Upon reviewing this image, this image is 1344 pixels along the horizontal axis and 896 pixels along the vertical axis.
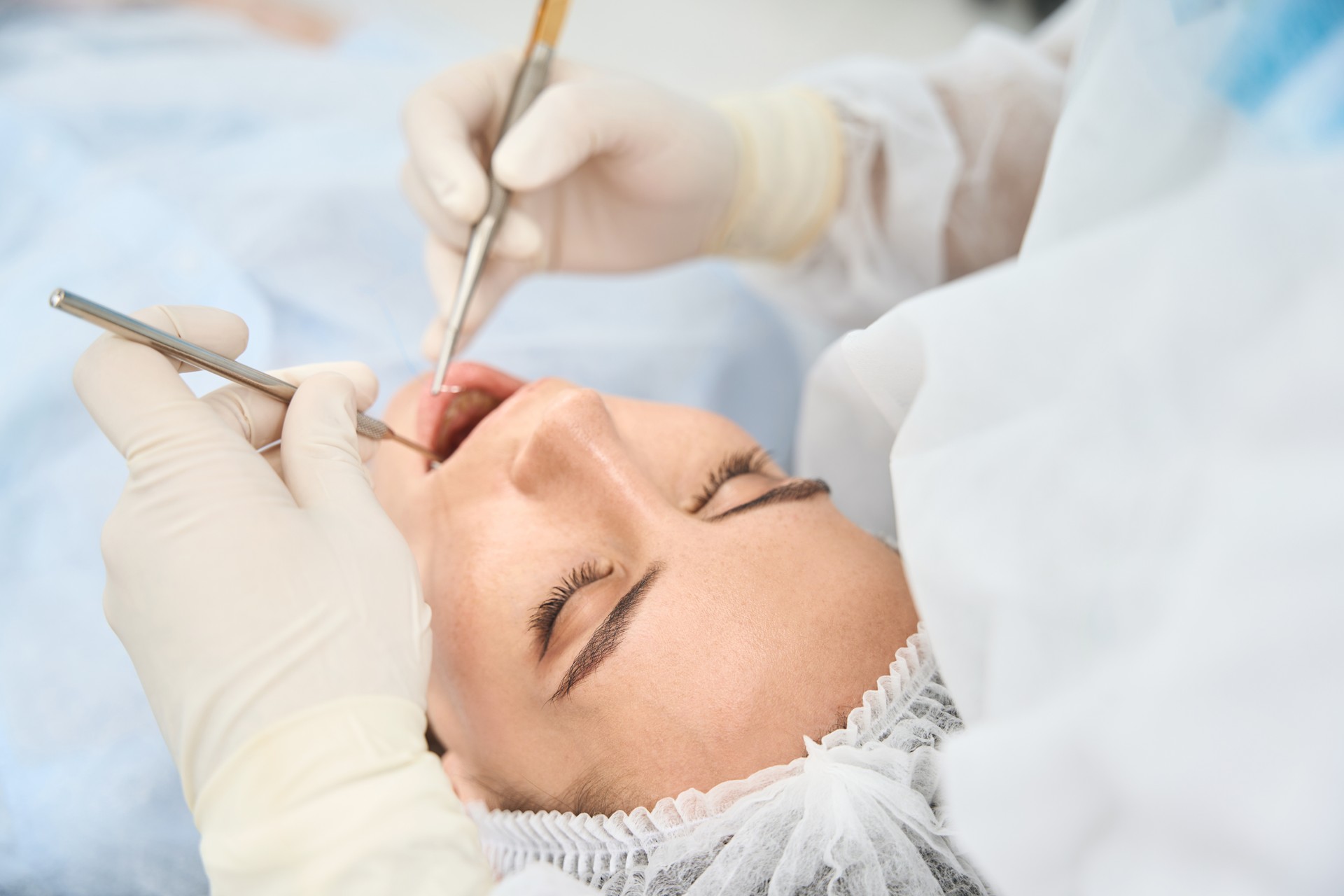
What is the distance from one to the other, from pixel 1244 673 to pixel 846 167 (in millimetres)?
1236

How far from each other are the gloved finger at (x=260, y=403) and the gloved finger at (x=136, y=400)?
4cm

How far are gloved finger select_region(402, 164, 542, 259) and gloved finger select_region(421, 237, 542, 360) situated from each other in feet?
0.07

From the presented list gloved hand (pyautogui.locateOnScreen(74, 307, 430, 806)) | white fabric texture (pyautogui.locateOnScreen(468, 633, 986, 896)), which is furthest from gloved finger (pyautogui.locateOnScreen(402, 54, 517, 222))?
white fabric texture (pyautogui.locateOnScreen(468, 633, 986, 896))

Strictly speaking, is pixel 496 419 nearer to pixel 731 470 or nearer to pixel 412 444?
pixel 412 444

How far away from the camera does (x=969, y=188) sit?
5.08ft

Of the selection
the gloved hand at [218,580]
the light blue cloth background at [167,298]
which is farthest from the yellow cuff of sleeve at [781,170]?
the gloved hand at [218,580]

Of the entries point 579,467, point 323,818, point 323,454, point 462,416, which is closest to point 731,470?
point 579,467

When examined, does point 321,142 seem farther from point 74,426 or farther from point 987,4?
point 987,4

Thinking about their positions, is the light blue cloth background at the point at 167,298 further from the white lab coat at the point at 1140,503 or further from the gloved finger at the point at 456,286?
the white lab coat at the point at 1140,503

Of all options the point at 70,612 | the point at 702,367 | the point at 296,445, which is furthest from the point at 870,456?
the point at 70,612

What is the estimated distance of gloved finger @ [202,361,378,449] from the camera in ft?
2.60

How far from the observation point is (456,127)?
1.14 meters

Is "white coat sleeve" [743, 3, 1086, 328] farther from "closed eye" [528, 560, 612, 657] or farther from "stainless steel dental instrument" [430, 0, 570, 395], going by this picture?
"closed eye" [528, 560, 612, 657]

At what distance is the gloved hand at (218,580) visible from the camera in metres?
0.69
